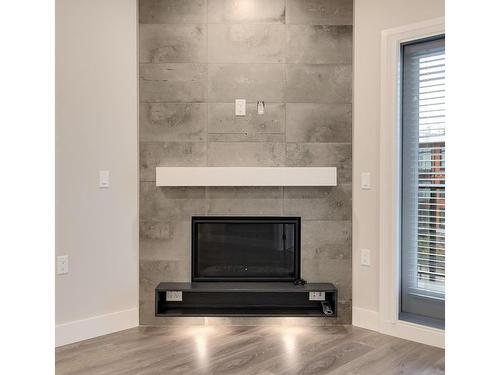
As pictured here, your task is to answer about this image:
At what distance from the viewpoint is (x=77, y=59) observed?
3.16m

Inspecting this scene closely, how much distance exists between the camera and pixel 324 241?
11.6 feet

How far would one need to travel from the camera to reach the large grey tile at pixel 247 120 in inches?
138

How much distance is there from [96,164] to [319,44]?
1.88 m

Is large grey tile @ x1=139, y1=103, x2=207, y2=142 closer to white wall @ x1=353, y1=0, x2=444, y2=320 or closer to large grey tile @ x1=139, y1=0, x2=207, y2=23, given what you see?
large grey tile @ x1=139, y1=0, x2=207, y2=23

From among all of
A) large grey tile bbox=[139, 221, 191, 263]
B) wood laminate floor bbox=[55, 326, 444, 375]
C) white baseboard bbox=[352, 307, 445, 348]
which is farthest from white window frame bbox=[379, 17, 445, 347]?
large grey tile bbox=[139, 221, 191, 263]

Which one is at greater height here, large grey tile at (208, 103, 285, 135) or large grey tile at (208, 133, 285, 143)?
large grey tile at (208, 103, 285, 135)

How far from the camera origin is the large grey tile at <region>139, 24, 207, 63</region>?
3.46m

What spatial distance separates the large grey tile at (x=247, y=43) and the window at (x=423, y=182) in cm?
93

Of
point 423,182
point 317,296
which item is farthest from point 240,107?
point 317,296

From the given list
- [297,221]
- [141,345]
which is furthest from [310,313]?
[141,345]

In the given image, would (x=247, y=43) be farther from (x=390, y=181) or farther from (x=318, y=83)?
(x=390, y=181)

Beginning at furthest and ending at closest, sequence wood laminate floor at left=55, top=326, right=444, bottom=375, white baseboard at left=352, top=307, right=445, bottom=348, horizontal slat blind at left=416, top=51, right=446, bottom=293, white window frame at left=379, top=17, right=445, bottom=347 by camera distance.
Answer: white window frame at left=379, top=17, right=445, bottom=347 → horizontal slat blind at left=416, top=51, right=446, bottom=293 → white baseboard at left=352, top=307, right=445, bottom=348 → wood laminate floor at left=55, top=326, right=444, bottom=375
